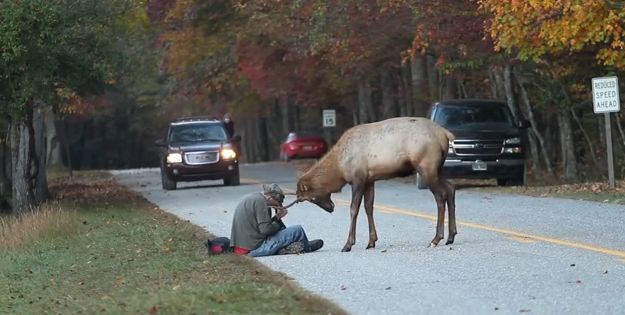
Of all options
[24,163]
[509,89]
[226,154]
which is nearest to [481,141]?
[509,89]

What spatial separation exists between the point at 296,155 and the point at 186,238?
127 feet

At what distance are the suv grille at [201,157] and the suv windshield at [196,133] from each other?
2.93ft

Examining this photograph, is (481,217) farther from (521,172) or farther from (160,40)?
(160,40)

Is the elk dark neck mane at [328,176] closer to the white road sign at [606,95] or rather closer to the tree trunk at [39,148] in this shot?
the white road sign at [606,95]

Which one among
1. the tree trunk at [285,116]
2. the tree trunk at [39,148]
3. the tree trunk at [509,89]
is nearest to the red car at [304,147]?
the tree trunk at [285,116]

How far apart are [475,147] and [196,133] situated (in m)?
9.55

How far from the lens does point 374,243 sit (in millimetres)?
16234

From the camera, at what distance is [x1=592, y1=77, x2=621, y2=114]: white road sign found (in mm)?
25547

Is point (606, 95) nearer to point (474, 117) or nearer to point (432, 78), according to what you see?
point (474, 117)

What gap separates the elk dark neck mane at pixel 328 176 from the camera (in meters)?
16.2

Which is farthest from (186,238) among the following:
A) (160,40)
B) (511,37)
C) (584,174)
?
(160,40)

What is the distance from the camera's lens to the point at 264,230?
15625 mm

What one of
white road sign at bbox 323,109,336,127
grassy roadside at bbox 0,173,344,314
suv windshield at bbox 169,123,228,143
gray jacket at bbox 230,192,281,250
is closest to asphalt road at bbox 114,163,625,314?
gray jacket at bbox 230,192,281,250

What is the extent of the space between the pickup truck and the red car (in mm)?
27311
